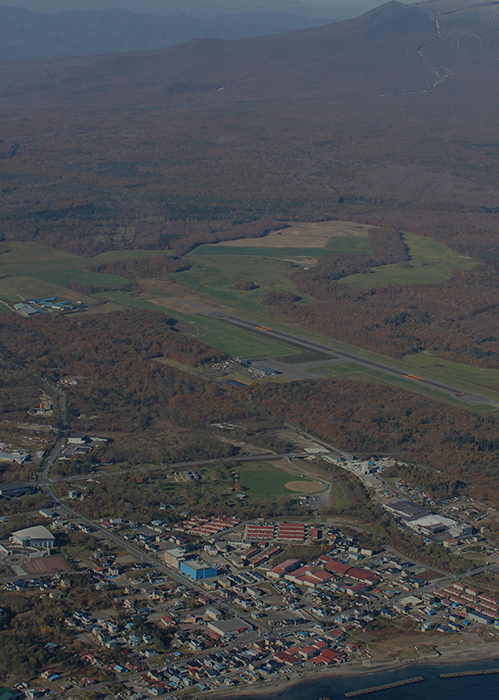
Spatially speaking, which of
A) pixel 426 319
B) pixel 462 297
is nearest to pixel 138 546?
pixel 426 319

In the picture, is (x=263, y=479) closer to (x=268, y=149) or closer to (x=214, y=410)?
(x=214, y=410)

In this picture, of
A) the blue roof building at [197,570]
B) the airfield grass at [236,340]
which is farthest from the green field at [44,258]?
the blue roof building at [197,570]

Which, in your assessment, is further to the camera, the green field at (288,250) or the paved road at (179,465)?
the green field at (288,250)

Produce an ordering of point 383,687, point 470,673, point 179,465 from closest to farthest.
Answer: point 383,687 → point 470,673 → point 179,465

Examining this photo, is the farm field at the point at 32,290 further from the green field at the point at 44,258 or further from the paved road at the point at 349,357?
the paved road at the point at 349,357

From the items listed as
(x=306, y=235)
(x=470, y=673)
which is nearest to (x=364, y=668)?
(x=470, y=673)
